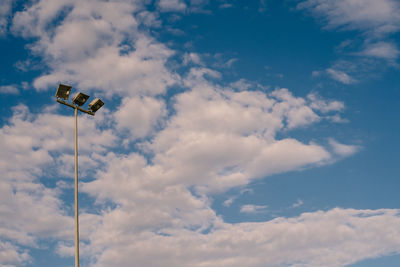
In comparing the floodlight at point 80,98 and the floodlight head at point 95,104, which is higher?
the floodlight head at point 95,104

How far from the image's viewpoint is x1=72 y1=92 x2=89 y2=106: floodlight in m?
20.5

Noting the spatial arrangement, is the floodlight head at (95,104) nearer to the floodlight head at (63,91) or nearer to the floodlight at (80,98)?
the floodlight at (80,98)

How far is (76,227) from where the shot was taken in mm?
17094

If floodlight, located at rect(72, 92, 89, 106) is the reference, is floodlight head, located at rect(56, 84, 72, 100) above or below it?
above

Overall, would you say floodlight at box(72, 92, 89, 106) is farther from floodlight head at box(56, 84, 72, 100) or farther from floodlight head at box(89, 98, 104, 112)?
floodlight head at box(89, 98, 104, 112)

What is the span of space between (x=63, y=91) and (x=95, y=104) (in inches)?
78.9

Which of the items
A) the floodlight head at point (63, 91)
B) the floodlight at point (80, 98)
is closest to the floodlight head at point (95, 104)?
the floodlight at point (80, 98)

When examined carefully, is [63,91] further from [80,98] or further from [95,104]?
[95,104]

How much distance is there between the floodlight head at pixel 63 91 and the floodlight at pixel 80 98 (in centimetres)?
56

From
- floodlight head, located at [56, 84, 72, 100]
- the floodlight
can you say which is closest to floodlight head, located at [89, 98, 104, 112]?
the floodlight

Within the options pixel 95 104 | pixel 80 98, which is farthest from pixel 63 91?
pixel 95 104

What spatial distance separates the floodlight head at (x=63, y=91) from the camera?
20391 millimetres

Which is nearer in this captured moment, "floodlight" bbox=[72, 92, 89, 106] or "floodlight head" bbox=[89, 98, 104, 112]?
"floodlight" bbox=[72, 92, 89, 106]

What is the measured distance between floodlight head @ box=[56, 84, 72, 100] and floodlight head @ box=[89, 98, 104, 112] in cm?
152
